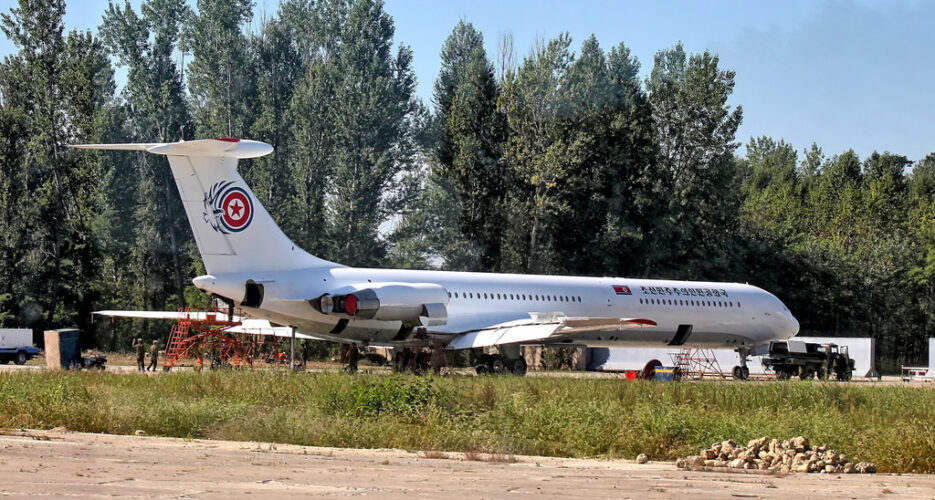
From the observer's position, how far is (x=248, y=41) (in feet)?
210

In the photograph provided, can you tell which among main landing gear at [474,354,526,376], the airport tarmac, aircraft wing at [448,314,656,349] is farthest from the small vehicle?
the airport tarmac

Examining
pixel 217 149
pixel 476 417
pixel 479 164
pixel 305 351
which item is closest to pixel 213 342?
pixel 305 351

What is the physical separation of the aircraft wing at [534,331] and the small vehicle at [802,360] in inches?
463

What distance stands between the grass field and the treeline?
3436 centimetres

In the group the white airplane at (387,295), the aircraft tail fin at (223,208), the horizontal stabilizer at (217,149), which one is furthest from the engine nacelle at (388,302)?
the horizontal stabilizer at (217,149)

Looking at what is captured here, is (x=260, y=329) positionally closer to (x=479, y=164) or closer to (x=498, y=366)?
(x=498, y=366)

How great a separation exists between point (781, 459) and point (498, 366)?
19.0 meters

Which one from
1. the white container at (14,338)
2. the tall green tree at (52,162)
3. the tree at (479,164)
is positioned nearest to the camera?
the white container at (14,338)

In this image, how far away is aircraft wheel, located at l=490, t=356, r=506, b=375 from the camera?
1205 inches

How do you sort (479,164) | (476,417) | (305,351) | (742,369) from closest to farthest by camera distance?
(476,417) → (742,369) → (305,351) → (479,164)

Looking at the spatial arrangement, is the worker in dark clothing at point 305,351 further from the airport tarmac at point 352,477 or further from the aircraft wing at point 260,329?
the airport tarmac at point 352,477

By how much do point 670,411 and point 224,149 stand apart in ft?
46.9

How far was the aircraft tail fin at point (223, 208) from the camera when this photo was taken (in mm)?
25797

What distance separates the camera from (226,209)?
2653cm
